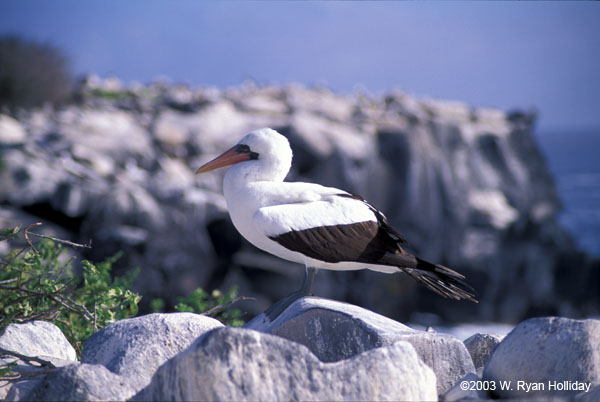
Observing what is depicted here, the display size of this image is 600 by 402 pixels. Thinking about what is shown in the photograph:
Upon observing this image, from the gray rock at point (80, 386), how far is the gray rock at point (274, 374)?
12cm

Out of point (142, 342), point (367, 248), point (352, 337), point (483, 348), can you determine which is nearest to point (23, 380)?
point (142, 342)

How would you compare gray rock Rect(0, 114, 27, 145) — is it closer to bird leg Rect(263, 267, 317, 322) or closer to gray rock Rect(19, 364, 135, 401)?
bird leg Rect(263, 267, 317, 322)

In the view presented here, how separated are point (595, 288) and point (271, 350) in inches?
1221

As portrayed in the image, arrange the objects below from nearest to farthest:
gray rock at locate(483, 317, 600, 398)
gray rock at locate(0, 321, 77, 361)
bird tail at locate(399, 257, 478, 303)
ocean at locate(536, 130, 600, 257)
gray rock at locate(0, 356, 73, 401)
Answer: gray rock at locate(0, 356, 73, 401) → gray rock at locate(483, 317, 600, 398) → gray rock at locate(0, 321, 77, 361) → bird tail at locate(399, 257, 478, 303) → ocean at locate(536, 130, 600, 257)

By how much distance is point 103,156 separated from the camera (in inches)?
874

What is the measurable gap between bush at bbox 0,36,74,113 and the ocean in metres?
26.6

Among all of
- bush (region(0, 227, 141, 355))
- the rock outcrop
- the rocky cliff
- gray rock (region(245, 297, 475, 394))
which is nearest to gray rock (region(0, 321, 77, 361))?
the rock outcrop

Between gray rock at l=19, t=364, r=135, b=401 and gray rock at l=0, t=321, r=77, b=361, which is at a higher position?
gray rock at l=19, t=364, r=135, b=401

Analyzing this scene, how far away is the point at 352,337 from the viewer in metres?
3.84

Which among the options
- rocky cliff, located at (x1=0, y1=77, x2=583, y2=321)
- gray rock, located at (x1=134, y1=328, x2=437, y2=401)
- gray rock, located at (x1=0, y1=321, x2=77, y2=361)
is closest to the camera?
gray rock, located at (x1=134, y1=328, x2=437, y2=401)

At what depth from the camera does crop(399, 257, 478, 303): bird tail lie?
4723 mm

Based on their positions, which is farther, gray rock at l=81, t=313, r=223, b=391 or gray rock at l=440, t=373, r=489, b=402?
gray rock at l=81, t=313, r=223, b=391

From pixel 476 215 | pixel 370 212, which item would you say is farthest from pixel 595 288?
pixel 370 212

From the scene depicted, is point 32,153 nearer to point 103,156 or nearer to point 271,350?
point 103,156
